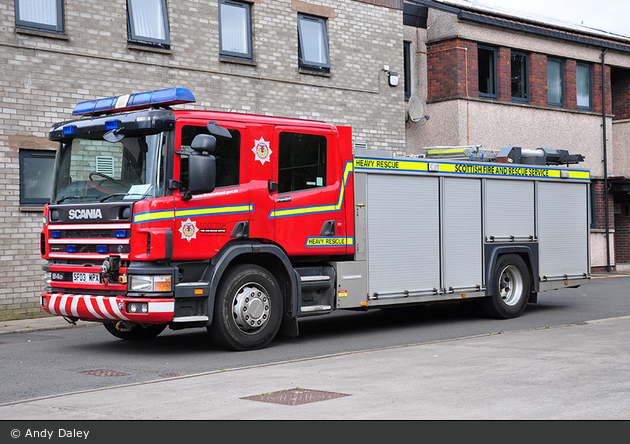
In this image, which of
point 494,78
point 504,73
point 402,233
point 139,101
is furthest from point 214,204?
point 504,73

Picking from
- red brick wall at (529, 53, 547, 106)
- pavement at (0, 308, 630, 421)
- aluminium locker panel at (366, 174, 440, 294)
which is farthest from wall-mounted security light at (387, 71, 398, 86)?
pavement at (0, 308, 630, 421)

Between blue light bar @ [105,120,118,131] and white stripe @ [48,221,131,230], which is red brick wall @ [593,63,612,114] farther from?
white stripe @ [48,221,131,230]

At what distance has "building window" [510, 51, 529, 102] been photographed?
25.7 m

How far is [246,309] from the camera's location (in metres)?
10.5

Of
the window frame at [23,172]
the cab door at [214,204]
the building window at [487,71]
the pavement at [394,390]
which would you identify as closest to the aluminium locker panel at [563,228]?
the pavement at [394,390]

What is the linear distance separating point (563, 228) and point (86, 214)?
8715 millimetres

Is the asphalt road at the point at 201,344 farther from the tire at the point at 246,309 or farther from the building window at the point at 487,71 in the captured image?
the building window at the point at 487,71

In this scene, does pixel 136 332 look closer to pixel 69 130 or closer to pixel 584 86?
pixel 69 130

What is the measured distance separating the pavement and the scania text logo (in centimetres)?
251

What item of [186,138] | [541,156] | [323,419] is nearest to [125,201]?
[186,138]

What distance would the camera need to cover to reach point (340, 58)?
20.6 m

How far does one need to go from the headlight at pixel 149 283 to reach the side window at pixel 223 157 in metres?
1.11

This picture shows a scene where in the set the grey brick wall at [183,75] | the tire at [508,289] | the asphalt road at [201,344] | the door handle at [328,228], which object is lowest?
the asphalt road at [201,344]

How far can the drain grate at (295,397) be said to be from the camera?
280 inches
